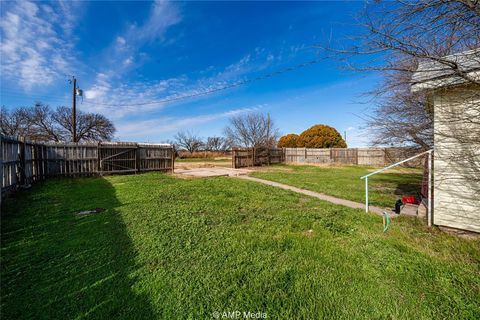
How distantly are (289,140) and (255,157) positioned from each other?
53.0ft

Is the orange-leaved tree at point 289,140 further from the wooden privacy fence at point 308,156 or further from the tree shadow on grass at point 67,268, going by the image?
the tree shadow on grass at point 67,268

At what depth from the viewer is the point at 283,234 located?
10.9 ft

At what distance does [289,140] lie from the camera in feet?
107

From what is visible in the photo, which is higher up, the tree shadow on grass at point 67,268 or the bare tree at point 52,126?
the bare tree at point 52,126

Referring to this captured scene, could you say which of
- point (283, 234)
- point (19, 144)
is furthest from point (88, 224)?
point (19, 144)

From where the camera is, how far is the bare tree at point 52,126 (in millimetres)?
25489

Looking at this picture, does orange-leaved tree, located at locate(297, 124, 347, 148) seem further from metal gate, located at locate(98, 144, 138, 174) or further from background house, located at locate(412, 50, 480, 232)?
background house, located at locate(412, 50, 480, 232)

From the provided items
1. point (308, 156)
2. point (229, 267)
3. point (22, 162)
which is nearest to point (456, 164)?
point (229, 267)

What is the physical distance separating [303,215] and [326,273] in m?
2.13

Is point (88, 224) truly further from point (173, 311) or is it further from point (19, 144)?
point (19, 144)

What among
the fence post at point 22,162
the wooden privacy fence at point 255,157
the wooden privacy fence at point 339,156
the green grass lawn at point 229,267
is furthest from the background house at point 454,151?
the wooden privacy fence at point 339,156

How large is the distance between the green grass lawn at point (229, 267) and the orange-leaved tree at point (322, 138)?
85.5 feet

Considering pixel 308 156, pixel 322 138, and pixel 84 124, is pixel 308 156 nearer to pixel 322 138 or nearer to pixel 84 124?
pixel 322 138

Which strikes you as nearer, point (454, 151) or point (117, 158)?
point (454, 151)
